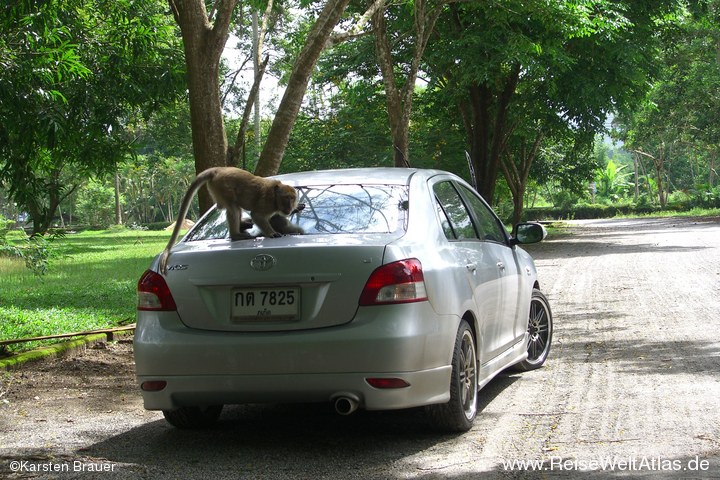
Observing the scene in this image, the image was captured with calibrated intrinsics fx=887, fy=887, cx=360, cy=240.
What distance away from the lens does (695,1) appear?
85.1 feet

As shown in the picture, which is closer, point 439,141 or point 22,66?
point 22,66

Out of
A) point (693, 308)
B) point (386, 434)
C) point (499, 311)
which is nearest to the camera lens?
point (386, 434)

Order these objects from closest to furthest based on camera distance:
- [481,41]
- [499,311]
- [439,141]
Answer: [499,311] → [481,41] → [439,141]

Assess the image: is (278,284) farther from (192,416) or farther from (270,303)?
(192,416)

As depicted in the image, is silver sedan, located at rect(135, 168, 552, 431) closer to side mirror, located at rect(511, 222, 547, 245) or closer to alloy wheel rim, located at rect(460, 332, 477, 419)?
alloy wheel rim, located at rect(460, 332, 477, 419)

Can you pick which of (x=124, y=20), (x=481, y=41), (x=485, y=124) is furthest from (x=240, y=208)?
(x=485, y=124)

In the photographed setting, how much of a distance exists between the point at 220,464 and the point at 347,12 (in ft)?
64.2

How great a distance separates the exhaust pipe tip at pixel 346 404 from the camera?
4.95 metres

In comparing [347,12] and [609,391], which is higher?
[347,12]

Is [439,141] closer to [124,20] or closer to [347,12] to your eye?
[347,12]

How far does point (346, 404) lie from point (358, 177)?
1801 millimetres

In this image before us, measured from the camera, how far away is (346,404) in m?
4.97

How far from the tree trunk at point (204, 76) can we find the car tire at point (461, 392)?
5.33 metres

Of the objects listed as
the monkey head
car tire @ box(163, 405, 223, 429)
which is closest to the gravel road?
car tire @ box(163, 405, 223, 429)
